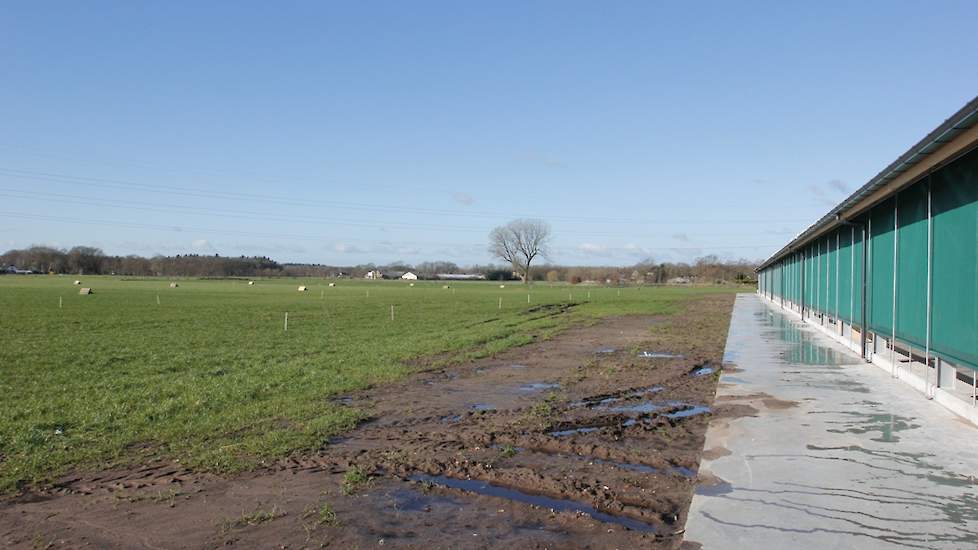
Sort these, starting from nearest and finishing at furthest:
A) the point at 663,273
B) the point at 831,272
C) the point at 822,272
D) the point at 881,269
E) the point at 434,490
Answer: the point at 434,490 → the point at 881,269 → the point at 831,272 → the point at 822,272 → the point at 663,273

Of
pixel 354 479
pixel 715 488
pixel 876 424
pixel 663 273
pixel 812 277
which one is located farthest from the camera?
pixel 663 273

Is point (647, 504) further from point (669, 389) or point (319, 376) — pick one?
point (319, 376)

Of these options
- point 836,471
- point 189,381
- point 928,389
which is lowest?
point 189,381

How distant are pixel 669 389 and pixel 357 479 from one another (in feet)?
23.4

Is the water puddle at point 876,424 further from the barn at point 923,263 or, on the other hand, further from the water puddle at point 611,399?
the water puddle at point 611,399

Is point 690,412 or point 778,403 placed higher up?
point 778,403

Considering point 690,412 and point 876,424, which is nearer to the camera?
point 876,424

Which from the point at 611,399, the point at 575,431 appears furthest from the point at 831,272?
the point at 575,431

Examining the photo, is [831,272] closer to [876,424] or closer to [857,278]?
[857,278]

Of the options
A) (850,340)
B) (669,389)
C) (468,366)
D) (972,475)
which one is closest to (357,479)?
(972,475)

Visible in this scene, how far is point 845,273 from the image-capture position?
17516 mm

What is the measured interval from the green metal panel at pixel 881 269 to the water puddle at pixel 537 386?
5475 millimetres

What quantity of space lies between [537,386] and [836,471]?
7.00 meters

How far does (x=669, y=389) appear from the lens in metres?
12.6
